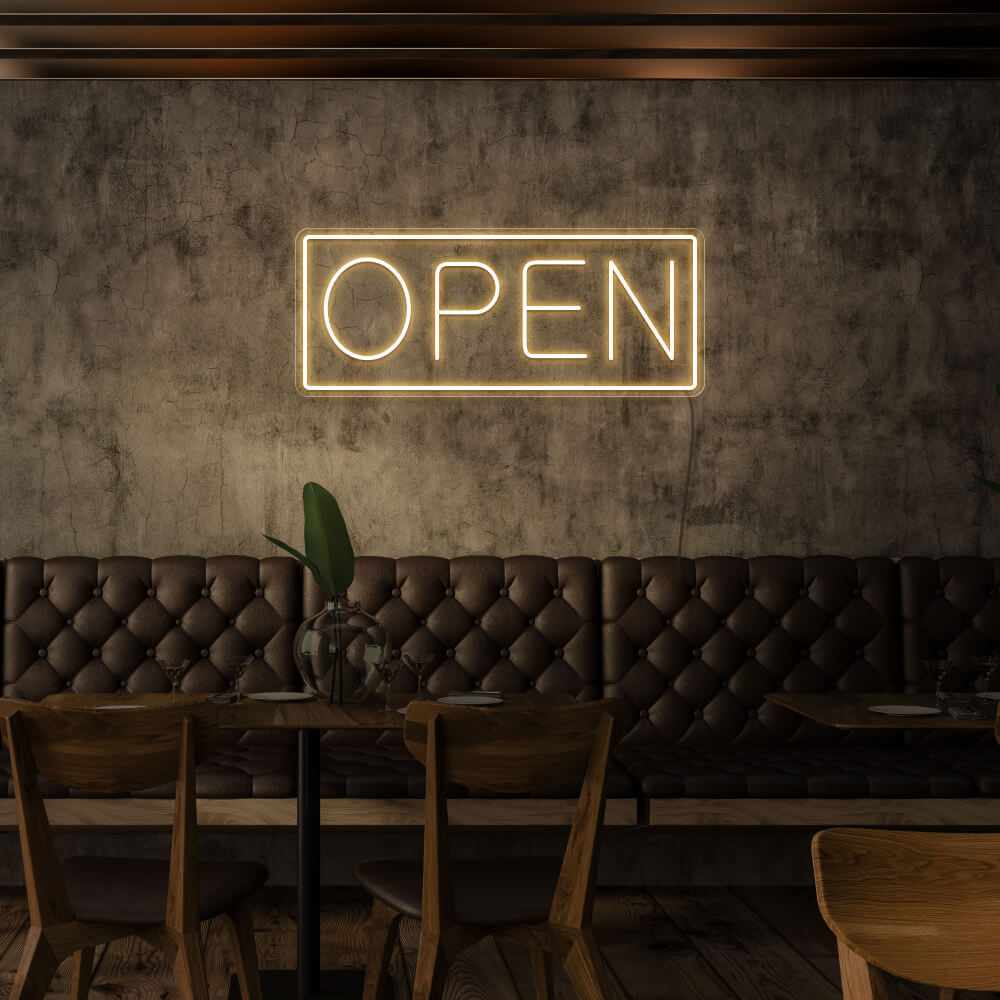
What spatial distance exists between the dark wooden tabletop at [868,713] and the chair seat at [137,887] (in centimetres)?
123

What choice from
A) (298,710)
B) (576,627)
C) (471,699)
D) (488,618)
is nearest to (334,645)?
(298,710)

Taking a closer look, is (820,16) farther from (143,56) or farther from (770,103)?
(143,56)

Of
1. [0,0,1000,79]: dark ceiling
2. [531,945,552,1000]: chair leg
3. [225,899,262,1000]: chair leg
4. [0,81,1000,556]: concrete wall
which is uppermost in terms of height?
[0,0,1000,79]: dark ceiling

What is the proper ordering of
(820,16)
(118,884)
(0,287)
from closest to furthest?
1. (118,884)
2. (820,16)
3. (0,287)

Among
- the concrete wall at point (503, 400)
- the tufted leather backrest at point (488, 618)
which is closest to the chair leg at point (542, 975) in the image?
the tufted leather backrest at point (488, 618)

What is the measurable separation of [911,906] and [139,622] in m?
2.76

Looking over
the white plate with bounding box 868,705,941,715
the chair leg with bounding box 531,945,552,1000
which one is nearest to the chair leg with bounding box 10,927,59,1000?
the chair leg with bounding box 531,945,552,1000

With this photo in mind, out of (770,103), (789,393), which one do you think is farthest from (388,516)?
(770,103)

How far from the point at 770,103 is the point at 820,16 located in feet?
1.48

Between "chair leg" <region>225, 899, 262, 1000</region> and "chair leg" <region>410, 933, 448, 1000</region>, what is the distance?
17.7 inches

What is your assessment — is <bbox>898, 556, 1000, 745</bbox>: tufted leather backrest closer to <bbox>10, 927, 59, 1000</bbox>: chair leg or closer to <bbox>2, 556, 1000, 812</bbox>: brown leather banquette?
<bbox>2, 556, 1000, 812</bbox>: brown leather banquette

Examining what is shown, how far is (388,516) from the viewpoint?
3.63 meters

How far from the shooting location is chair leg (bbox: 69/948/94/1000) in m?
2.12

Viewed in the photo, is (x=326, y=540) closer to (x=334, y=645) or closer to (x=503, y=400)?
(x=334, y=645)
